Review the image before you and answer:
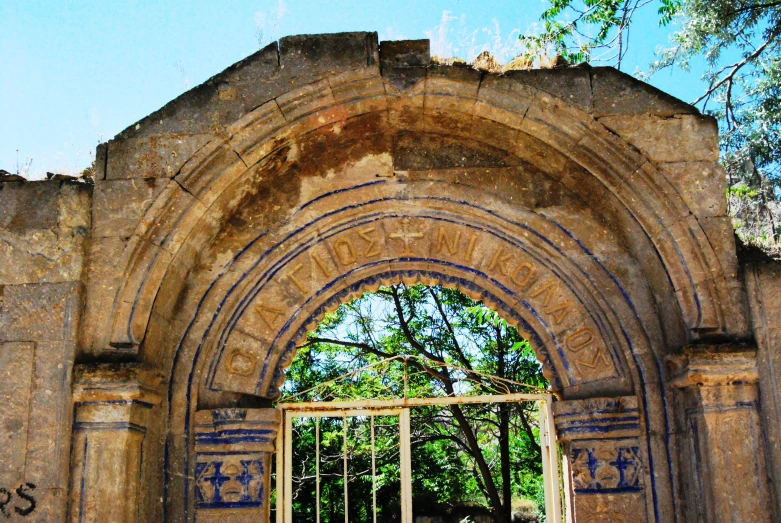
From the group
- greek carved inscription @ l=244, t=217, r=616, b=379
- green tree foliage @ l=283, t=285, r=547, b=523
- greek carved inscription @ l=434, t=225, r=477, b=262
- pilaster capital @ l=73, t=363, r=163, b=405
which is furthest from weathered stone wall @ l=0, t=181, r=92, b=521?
green tree foliage @ l=283, t=285, r=547, b=523

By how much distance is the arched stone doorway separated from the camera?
5.36 metres

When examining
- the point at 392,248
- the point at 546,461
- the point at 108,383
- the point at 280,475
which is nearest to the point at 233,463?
the point at 280,475

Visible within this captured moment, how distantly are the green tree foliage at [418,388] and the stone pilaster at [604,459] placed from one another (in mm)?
6353

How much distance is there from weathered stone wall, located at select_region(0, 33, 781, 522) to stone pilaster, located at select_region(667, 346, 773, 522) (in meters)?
0.01

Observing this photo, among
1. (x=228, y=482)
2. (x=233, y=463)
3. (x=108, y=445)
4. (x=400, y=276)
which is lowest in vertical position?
(x=228, y=482)

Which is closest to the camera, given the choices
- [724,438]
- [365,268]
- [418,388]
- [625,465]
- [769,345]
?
[724,438]

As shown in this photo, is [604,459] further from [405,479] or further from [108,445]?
[108,445]

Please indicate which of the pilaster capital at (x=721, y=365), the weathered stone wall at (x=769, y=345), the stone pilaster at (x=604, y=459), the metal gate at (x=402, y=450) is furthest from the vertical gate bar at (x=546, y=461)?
the weathered stone wall at (x=769, y=345)

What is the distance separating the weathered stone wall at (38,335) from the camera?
204 inches

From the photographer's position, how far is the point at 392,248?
20.0 feet

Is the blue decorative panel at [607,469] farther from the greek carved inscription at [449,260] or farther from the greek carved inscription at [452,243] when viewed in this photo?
the greek carved inscription at [452,243]

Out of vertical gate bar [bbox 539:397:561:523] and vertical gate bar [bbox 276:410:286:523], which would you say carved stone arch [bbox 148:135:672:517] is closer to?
vertical gate bar [bbox 276:410:286:523]

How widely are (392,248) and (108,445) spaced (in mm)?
2306

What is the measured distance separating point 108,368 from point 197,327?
2.55ft
